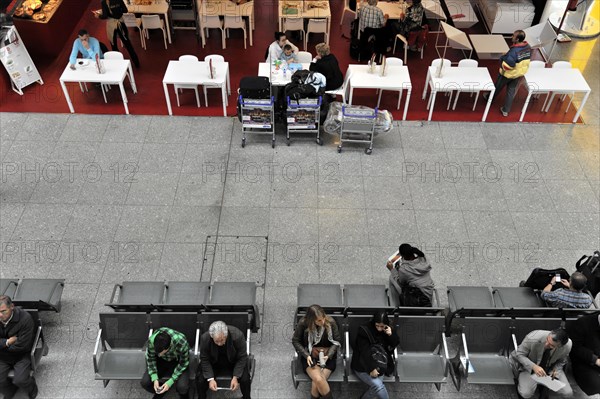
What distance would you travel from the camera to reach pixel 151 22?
1058cm

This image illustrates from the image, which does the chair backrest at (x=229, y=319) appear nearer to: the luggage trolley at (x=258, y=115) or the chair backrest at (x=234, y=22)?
the luggage trolley at (x=258, y=115)

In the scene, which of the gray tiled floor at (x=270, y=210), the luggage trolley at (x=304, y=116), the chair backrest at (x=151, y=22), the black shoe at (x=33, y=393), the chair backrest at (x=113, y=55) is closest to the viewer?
the black shoe at (x=33, y=393)

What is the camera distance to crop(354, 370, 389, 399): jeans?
535cm

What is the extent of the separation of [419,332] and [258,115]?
450cm

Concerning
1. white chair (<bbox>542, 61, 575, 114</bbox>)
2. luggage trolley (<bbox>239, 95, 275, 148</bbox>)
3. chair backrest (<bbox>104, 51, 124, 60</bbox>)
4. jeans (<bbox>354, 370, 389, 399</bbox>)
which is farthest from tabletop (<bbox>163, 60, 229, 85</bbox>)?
white chair (<bbox>542, 61, 575, 114</bbox>)

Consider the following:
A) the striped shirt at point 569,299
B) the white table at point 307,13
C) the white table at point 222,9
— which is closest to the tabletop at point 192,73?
the white table at point 222,9

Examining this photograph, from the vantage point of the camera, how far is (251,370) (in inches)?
219

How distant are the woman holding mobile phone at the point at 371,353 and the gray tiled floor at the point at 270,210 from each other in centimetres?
42

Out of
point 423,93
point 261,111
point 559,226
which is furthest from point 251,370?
point 423,93

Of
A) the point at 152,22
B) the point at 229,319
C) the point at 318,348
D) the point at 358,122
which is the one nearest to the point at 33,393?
the point at 229,319

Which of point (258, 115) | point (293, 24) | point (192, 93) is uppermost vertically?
point (293, 24)

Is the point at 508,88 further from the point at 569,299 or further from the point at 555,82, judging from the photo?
the point at 569,299

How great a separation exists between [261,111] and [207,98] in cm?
176

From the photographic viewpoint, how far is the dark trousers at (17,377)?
211 inches
